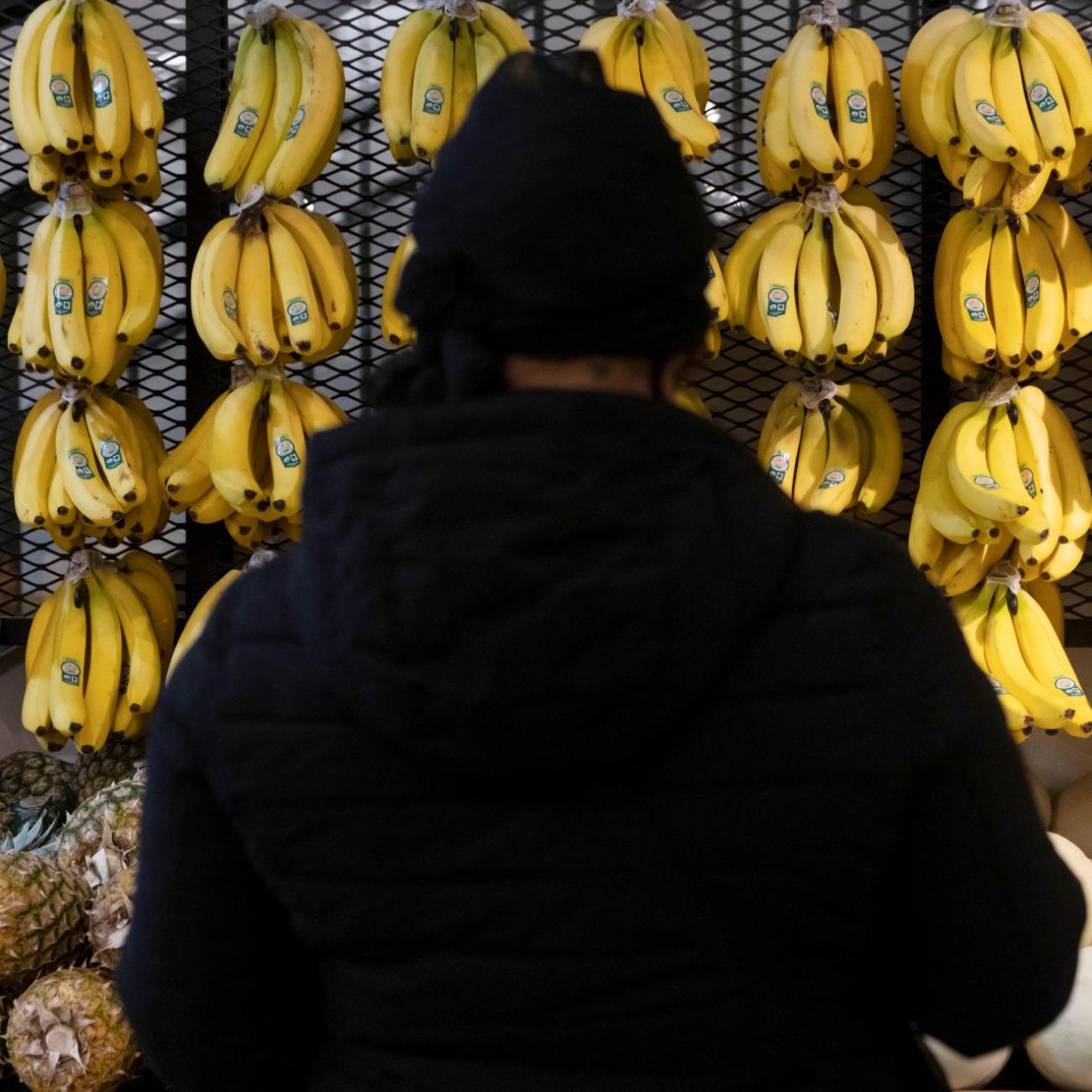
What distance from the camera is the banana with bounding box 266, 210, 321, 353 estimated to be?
209 cm

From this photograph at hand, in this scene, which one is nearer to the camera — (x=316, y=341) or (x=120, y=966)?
(x=120, y=966)

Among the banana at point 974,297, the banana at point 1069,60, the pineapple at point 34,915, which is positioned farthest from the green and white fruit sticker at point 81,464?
the banana at point 1069,60

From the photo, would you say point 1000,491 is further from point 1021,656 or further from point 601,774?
point 601,774

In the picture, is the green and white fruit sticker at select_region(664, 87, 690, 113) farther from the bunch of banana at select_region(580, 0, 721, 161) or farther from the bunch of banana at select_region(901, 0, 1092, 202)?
the bunch of banana at select_region(901, 0, 1092, 202)

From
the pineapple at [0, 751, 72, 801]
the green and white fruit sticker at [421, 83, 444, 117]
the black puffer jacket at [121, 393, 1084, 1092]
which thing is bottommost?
the pineapple at [0, 751, 72, 801]

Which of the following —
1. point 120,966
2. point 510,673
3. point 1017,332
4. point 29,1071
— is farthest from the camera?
point 1017,332

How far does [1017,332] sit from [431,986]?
161 cm

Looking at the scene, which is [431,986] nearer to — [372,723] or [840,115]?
[372,723]

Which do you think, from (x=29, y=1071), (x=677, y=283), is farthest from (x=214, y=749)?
(x=29, y=1071)

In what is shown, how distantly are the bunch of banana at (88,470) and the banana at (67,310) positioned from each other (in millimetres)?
102

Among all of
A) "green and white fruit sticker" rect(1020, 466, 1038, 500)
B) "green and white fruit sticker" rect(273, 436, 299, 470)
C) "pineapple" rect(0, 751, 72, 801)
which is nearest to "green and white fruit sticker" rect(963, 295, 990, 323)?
"green and white fruit sticker" rect(1020, 466, 1038, 500)

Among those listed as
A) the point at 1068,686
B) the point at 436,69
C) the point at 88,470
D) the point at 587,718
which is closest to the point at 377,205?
the point at 436,69

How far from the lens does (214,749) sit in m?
0.82

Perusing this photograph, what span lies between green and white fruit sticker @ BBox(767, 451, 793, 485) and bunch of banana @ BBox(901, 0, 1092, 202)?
19.6 inches
